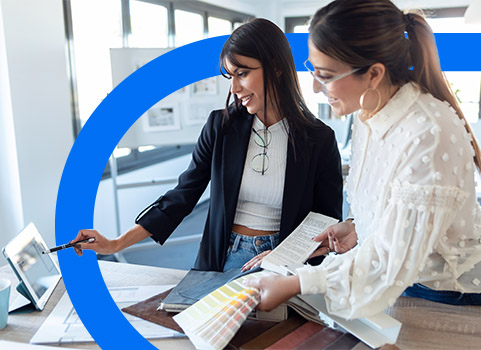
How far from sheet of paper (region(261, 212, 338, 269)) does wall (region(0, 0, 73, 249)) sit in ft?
7.55

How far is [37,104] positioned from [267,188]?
222 cm

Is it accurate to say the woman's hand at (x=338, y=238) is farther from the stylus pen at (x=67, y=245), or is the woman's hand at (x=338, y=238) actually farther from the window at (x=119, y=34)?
the window at (x=119, y=34)

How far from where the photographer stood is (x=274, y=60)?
150cm

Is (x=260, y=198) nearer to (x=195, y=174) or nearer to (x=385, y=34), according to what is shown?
(x=195, y=174)

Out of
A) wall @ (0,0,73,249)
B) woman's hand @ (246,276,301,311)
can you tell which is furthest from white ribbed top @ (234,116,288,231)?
wall @ (0,0,73,249)

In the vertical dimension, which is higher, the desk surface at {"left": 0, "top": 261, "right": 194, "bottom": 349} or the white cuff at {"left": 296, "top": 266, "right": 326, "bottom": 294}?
the white cuff at {"left": 296, "top": 266, "right": 326, "bottom": 294}

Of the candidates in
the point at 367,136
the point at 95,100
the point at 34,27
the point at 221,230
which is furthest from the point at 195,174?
the point at 95,100

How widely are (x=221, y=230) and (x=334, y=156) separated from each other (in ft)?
1.53

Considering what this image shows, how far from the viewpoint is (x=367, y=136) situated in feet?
4.01

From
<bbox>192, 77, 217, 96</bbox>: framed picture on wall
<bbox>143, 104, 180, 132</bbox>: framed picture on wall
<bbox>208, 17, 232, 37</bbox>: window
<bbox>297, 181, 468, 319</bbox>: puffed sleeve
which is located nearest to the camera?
<bbox>297, 181, 468, 319</bbox>: puffed sleeve

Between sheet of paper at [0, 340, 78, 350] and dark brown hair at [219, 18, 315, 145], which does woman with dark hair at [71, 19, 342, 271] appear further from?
sheet of paper at [0, 340, 78, 350]

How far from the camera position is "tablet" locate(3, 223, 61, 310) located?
1.36 m

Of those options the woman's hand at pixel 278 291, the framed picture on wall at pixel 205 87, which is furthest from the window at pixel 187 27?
the woman's hand at pixel 278 291

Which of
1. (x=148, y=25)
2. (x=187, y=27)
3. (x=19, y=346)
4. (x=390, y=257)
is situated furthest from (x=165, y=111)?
(x=390, y=257)
